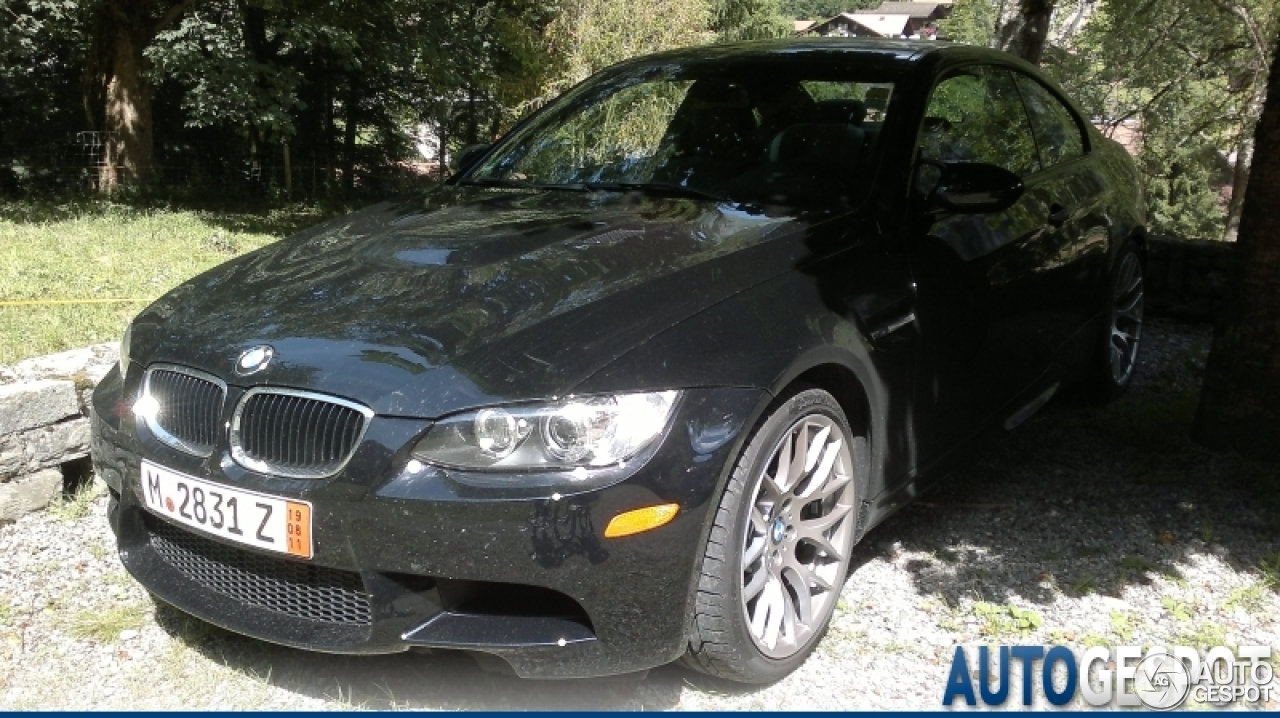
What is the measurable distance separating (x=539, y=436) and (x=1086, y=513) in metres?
2.54

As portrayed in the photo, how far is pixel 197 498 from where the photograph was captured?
2695 millimetres

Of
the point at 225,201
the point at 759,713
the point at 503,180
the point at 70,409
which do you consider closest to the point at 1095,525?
the point at 759,713

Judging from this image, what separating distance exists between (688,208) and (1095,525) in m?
1.90

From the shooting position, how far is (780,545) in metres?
2.90

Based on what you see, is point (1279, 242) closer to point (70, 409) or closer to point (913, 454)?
point (913, 454)

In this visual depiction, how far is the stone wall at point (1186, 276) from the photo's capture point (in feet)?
22.4

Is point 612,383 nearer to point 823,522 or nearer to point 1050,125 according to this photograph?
point 823,522

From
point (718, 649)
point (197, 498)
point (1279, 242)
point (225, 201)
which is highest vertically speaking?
point (1279, 242)

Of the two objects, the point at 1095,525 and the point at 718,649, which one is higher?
the point at 718,649

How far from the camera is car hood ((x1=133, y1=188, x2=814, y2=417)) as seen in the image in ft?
8.30

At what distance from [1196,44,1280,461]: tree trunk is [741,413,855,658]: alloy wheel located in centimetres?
228

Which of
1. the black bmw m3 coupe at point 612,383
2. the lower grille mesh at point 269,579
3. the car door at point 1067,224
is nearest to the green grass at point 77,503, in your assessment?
the black bmw m3 coupe at point 612,383

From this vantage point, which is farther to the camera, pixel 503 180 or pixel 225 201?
pixel 225 201

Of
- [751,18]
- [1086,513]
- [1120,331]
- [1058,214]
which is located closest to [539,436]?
[1086,513]
